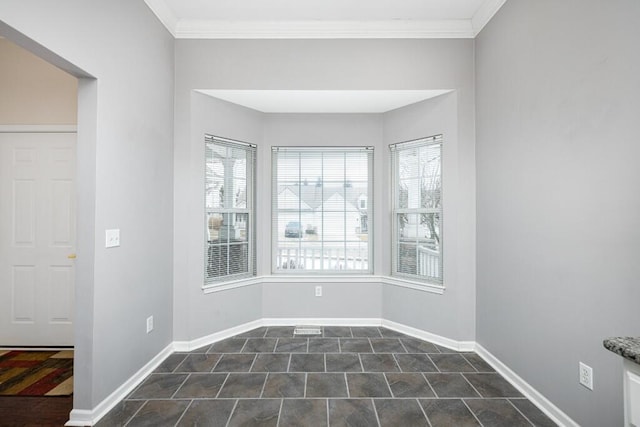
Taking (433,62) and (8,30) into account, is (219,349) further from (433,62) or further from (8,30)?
(433,62)

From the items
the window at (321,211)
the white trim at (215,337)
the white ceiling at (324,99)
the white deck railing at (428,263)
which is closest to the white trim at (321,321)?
the white trim at (215,337)

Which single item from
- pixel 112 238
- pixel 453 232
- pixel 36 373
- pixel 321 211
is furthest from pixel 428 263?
pixel 36 373

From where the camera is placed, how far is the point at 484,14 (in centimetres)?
284

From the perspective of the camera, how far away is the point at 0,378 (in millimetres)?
2512

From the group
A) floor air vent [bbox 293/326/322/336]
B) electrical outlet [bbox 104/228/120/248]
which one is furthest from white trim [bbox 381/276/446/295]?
electrical outlet [bbox 104/228/120/248]

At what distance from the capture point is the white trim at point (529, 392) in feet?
6.51

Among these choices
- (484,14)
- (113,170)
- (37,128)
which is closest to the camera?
(113,170)

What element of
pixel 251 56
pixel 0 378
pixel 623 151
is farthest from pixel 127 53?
pixel 623 151

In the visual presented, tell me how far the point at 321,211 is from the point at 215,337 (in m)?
1.79

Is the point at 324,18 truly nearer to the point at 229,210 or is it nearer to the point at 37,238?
the point at 229,210

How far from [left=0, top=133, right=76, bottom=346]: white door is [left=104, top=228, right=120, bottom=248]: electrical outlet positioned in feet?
3.85

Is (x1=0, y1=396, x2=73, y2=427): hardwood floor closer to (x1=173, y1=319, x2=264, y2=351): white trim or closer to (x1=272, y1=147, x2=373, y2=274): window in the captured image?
(x1=173, y1=319, x2=264, y2=351): white trim

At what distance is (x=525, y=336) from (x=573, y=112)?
155 centimetres

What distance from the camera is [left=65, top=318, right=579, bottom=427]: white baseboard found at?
6.63 feet
